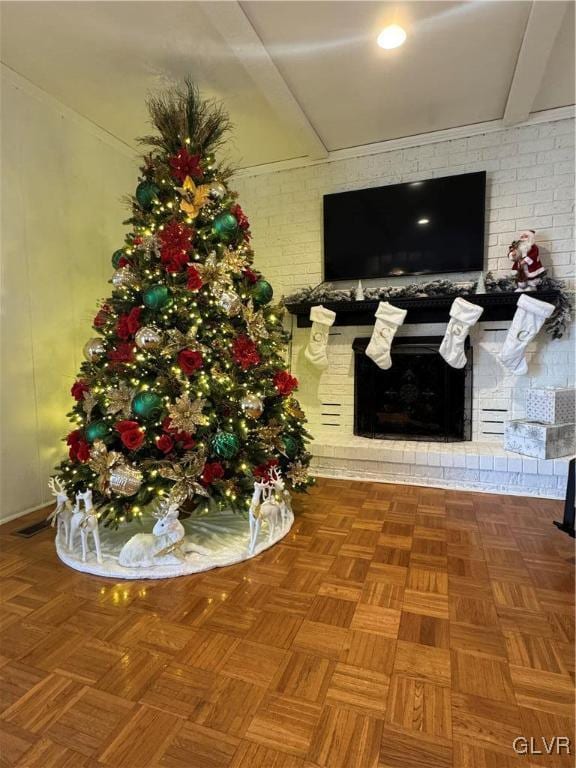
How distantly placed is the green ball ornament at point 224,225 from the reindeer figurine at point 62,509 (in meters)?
1.41

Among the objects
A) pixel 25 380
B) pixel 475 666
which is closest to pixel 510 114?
pixel 475 666

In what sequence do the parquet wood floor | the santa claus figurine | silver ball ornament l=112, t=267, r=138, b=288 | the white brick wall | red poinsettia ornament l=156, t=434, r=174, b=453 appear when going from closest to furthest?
the parquet wood floor < red poinsettia ornament l=156, t=434, r=174, b=453 < silver ball ornament l=112, t=267, r=138, b=288 < the santa claus figurine < the white brick wall

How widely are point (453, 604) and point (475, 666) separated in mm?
297

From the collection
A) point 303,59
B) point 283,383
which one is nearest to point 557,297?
point 283,383

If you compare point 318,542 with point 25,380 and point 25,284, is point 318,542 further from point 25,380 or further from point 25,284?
point 25,284

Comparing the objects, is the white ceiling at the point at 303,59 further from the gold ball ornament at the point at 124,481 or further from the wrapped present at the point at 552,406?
the gold ball ornament at the point at 124,481

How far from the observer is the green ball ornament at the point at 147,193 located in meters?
2.05

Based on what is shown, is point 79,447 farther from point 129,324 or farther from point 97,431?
point 129,324

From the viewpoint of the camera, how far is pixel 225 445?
1.87 metres

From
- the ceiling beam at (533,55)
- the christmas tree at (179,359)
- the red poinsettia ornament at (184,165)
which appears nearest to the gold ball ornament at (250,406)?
the christmas tree at (179,359)

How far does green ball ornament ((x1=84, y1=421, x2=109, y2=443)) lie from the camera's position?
1863mm

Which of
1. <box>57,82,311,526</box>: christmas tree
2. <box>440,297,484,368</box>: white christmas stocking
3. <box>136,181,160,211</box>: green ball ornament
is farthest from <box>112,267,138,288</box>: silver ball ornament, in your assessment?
<box>440,297,484,368</box>: white christmas stocking

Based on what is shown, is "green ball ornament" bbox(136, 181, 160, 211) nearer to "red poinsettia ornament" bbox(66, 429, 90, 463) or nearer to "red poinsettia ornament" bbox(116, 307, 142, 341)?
"red poinsettia ornament" bbox(116, 307, 142, 341)

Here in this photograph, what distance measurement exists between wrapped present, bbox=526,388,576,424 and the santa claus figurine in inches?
27.0
